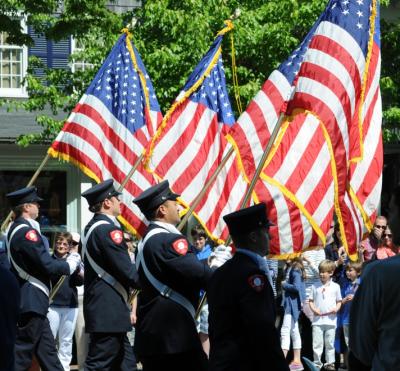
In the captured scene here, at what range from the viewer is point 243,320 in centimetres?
555

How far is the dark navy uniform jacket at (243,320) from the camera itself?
18.1 feet

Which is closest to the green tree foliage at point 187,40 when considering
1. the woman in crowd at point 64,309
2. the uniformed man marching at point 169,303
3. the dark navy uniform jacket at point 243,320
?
the woman in crowd at point 64,309

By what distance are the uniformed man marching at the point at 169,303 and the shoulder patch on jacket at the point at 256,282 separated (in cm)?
164

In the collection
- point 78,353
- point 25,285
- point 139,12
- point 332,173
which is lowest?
point 78,353

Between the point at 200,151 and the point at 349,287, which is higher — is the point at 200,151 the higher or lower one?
the higher one

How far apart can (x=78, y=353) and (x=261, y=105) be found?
14.3 feet

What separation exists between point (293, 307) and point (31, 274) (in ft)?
14.1

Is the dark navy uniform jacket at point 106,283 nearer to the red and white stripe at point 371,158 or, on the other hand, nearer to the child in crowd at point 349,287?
the red and white stripe at point 371,158

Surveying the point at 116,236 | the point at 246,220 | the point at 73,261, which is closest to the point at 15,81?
the point at 73,261

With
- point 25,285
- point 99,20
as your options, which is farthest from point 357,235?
point 99,20

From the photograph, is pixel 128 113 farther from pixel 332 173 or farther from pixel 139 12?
pixel 139 12

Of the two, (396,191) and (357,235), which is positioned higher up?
(396,191)

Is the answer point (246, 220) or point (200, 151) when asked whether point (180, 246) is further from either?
point (200, 151)

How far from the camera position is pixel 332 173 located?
28.8ft
